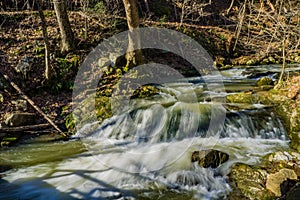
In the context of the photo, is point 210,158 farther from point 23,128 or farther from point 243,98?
point 23,128

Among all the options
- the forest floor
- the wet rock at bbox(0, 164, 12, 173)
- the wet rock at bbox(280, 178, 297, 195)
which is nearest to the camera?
the wet rock at bbox(280, 178, 297, 195)

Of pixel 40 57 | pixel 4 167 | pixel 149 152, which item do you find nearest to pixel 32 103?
pixel 4 167

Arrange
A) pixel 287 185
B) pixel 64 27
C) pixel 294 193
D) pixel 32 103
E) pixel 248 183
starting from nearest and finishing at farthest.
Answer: pixel 294 193
pixel 287 185
pixel 248 183
pixel 32 103
pixel 64 27

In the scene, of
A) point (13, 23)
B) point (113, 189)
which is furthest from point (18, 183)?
point (13, 23)

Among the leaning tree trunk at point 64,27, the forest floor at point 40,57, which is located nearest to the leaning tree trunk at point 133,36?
the forest floor at point 40,57

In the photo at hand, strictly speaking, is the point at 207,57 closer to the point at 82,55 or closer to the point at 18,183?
the point at 82,55

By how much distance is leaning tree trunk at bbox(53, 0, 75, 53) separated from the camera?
34.4ft

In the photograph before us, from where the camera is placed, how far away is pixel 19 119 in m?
7.70

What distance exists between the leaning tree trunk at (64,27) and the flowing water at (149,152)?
13.2 ft

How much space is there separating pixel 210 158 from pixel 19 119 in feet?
18.4

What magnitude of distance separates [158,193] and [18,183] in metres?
2.91

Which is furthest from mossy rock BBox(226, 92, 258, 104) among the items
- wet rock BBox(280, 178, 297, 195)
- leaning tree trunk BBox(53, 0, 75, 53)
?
leaning tree trunk BBox(53, 0, 75, 53)

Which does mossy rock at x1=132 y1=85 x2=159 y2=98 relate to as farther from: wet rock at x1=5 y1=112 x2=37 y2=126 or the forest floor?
wet rock at x1=5 y1=112 x2=37 y2=126

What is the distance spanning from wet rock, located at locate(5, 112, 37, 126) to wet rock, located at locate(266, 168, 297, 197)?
262 inches
